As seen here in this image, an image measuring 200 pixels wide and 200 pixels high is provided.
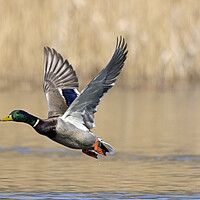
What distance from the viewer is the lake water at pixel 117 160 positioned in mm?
7320

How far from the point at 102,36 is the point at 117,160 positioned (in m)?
8.81

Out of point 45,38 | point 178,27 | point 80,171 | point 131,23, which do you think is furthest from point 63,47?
point 80,171

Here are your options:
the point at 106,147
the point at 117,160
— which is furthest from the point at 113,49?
the point at 106,147

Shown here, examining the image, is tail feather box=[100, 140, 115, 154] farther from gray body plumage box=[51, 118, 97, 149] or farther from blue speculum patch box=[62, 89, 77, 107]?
blue speculum patch box=[62, 89, 77, 107]

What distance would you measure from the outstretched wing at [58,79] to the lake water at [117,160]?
905mm

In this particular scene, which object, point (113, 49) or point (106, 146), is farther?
point (113, 49)

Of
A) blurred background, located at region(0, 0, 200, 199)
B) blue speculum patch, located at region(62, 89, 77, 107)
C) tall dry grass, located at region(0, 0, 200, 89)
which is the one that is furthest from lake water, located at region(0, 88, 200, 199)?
tall dry grass, located at region(0, 0, 200, 89)

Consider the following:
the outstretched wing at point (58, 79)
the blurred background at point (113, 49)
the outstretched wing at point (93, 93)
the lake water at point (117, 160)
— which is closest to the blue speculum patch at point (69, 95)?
the outstretched wing at point (58, 79)

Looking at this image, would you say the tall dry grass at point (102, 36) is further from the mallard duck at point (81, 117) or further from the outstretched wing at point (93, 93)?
the outstretched wing at point (93, 93)

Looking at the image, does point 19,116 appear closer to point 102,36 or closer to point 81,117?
point 81,117

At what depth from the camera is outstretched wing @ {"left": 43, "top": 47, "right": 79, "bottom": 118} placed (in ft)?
28.9

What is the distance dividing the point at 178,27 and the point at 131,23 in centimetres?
120

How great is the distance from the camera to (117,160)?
9570mm

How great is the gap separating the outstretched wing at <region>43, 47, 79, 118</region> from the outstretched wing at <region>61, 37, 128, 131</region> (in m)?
0.73
